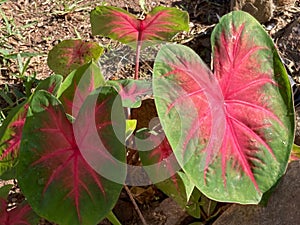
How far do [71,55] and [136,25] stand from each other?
9.2 inches

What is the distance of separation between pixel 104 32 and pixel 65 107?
0.37 meters

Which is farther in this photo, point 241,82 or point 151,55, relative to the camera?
point 151,55

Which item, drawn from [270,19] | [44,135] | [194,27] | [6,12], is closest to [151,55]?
[194,27]

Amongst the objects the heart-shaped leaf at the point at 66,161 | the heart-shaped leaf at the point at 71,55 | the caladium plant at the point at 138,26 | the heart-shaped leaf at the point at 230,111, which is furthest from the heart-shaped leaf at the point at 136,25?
the heart-shaped leaf at the point at 66,161

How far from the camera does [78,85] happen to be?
1.59 meters

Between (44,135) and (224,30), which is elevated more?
(224,30)

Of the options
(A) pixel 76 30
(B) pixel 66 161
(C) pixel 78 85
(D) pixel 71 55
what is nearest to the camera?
(B) pixel 66 161

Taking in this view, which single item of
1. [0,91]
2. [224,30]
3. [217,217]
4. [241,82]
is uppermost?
[224,30]

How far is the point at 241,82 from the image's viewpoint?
1596 millimetres

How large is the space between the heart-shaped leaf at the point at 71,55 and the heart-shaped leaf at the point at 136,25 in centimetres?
12

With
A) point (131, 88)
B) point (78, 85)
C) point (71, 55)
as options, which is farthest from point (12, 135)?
point (71, 55)

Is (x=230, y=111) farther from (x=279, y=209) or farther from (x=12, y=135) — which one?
(x=12, y=135)

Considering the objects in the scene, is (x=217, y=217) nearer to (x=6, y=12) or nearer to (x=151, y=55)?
(x=151, y=55)

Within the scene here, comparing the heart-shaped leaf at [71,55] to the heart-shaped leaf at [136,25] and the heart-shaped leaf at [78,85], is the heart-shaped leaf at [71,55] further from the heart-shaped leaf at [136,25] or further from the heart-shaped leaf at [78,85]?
the heart-shaped leaf at [78,85]
